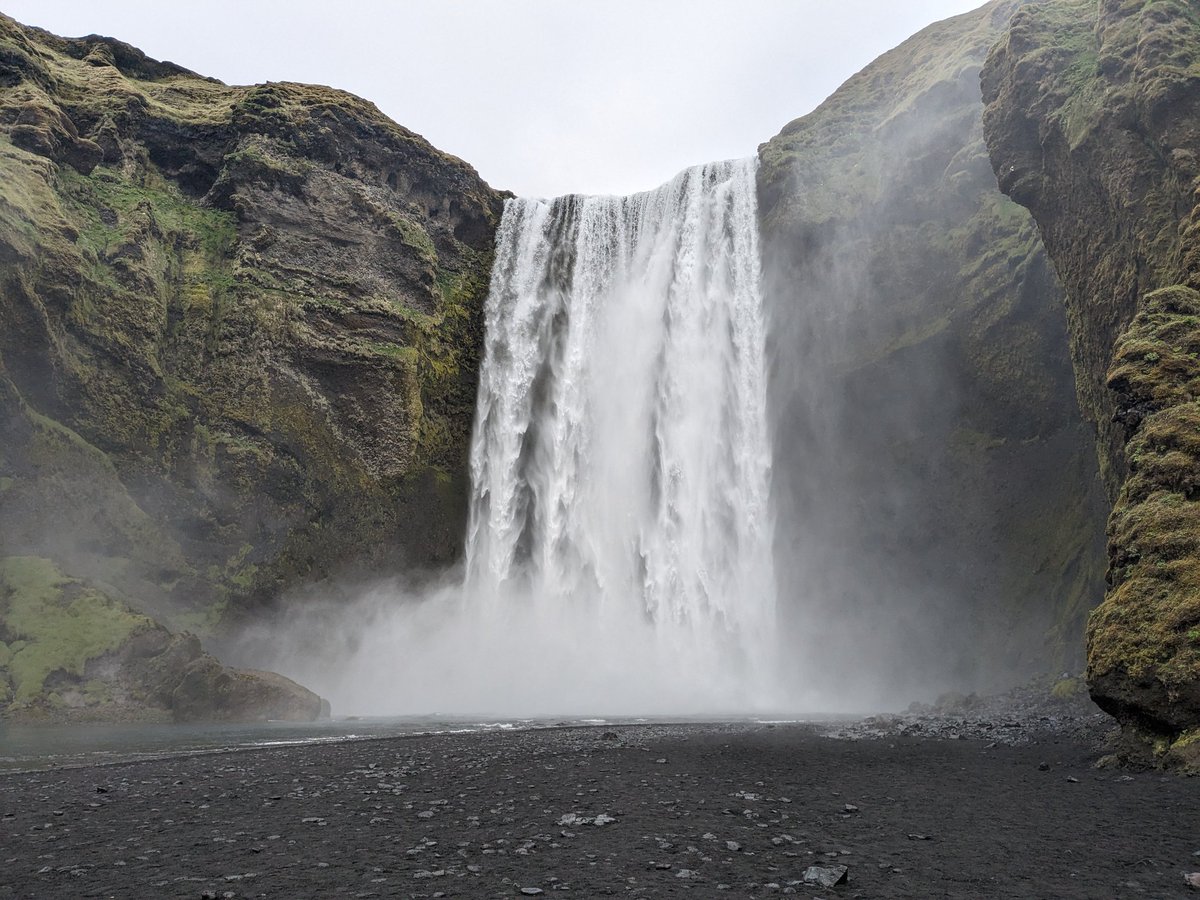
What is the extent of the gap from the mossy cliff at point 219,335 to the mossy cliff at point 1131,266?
90.4ft

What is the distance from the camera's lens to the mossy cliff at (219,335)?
30.6 m

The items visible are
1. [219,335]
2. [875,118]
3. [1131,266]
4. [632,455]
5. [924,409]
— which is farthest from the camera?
[875,118]

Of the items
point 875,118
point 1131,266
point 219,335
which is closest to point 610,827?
point 1131,266

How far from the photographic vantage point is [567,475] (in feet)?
121

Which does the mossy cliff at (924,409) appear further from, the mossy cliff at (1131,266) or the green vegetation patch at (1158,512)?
the green vegetation patch at (1158,512)

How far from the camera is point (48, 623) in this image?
25250mm

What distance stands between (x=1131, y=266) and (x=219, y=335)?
117 ft

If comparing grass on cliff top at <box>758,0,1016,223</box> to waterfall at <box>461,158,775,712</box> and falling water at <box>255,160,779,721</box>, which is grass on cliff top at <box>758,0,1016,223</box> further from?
falling water at <box>255,160,779,721</box>

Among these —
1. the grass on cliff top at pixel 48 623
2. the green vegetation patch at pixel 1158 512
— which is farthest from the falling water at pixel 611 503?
the green vegetation patch at pixel 1158 512

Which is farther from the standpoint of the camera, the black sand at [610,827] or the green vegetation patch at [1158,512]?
the green vegetation patch at [1158,512]

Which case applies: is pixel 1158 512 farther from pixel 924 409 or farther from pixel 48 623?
pixel 48 623

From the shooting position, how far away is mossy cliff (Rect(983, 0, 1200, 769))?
10.3m

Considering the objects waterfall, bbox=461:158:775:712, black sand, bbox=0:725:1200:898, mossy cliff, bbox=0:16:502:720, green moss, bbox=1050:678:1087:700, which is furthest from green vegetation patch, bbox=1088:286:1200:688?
mossy cliff, bbox=0:16:502:720

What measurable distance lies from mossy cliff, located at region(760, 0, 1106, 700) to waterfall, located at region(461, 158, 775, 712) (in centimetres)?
200
